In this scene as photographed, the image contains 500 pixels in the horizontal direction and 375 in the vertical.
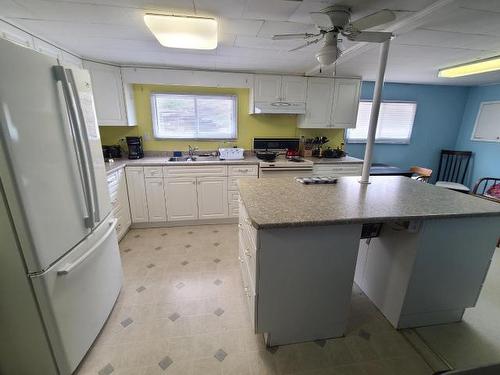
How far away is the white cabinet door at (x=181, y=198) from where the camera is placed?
10.5 feet

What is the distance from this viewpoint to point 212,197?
3.32m

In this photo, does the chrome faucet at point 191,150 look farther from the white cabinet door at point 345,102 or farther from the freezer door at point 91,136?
the white cabinet door at point 345,102

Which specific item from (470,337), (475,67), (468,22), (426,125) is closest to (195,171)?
(468,22)

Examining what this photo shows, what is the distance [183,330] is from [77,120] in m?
1.57

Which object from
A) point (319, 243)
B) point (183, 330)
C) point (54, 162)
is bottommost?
point (183, 330)

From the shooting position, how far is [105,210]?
171 centimetres

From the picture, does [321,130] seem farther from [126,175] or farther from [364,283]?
[126,175]

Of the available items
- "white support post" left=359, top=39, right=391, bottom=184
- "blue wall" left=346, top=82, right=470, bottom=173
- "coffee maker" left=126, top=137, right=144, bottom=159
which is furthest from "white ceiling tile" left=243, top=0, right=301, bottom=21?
"blue wall" left=346, top=82, right=470, bottom=173

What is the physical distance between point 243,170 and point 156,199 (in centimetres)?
130

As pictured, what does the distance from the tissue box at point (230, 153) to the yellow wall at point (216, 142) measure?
1.24 ft

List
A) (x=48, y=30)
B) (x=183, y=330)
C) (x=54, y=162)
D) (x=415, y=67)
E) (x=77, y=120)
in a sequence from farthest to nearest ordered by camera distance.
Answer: (x=415, y=67), (x=48, y=30), (x=183, y=330), (x=77, y=120), (x=54, y=162)

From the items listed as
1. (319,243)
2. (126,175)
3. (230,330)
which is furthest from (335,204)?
(126,175)

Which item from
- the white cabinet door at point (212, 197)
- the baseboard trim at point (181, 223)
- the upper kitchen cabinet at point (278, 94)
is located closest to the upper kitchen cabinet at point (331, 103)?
the upper kitchen cabinet at point (278, 94)

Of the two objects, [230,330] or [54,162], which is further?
[230,330]
